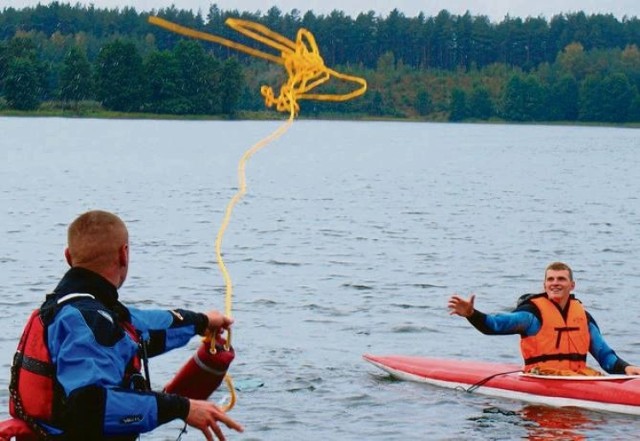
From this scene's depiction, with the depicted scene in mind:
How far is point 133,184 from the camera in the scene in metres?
47.9

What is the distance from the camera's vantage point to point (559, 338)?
11648 mm

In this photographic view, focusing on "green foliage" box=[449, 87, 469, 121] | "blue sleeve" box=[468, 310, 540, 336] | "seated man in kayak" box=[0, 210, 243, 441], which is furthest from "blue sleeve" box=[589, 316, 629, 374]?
"green foliage" box=[449, 87, 469, 121]

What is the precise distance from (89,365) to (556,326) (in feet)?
24.7

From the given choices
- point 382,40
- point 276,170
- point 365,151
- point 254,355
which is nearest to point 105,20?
point 382,40

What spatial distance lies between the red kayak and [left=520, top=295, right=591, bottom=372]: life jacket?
0.58 feet

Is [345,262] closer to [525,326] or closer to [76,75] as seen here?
[525,326]

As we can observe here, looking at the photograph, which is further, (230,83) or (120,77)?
(120,77)

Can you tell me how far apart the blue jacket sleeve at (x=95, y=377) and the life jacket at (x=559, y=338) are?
720 cm

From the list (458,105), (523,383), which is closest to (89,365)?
(523,383)

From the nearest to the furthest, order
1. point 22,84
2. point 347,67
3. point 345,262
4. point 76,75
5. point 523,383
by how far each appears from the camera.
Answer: point 523,383 → point 345,262 → point 76,75 → point 22,84 → point 347,67

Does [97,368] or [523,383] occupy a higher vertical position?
[97,368]

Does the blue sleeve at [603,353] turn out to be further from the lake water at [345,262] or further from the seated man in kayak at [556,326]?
the lake water at [345,262]

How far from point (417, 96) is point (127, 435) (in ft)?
504

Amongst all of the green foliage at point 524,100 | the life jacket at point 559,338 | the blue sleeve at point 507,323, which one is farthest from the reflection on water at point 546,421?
the green foliage at point 524,100
